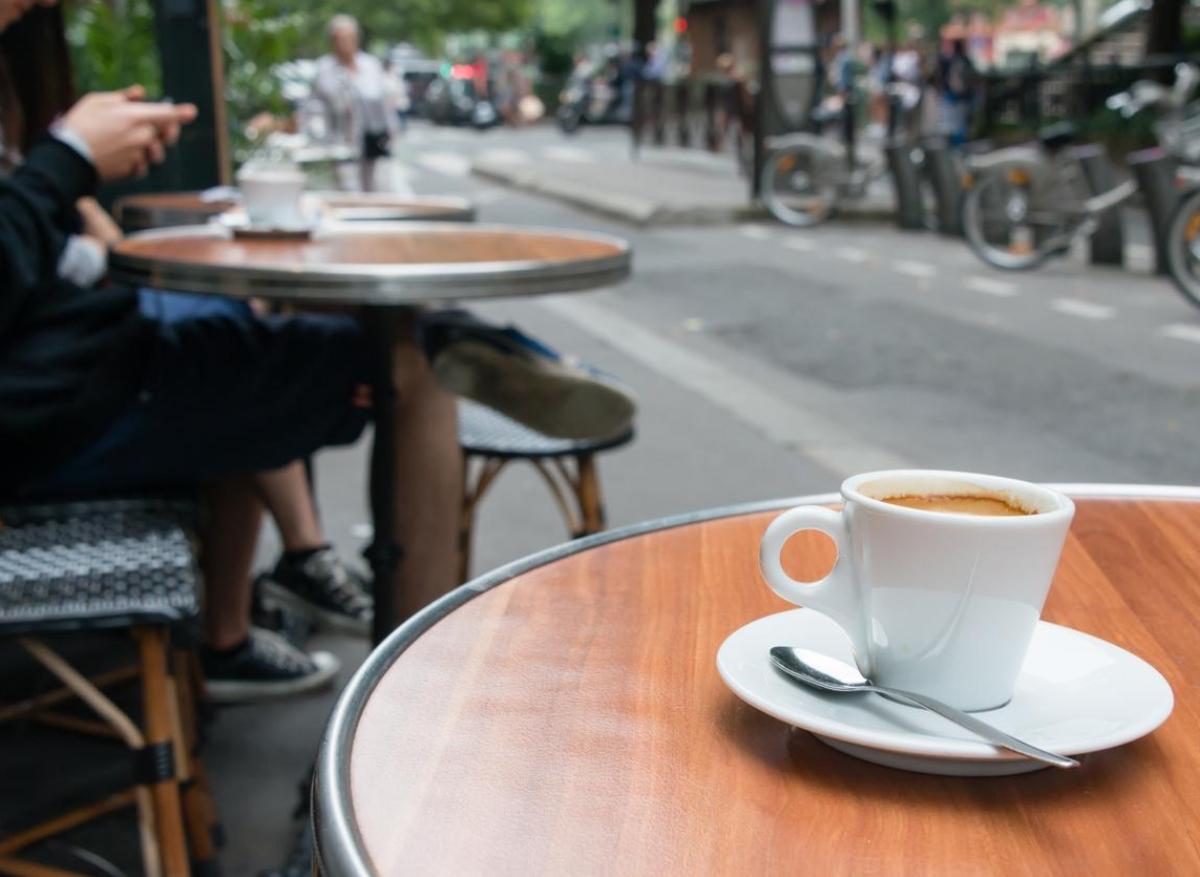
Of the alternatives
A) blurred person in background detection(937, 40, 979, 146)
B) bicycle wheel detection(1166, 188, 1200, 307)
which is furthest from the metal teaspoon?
blurred person in background detection(937, 40, 979, 146)

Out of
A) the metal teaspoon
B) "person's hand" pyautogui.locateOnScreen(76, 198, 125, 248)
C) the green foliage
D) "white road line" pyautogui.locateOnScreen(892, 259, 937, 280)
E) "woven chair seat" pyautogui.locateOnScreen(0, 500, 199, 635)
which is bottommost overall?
"white road line" pyautogui.locateOnScreen(892, 259, 937, 280)

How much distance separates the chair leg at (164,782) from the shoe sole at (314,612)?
1036 millimetres

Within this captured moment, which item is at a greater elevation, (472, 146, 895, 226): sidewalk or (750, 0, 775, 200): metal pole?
(750, 0, 775, 200): metal pole

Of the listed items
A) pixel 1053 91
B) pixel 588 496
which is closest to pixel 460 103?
pixel 1053 91

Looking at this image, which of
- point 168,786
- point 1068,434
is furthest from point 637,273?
point 168,786

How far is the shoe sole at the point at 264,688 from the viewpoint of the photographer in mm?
2898

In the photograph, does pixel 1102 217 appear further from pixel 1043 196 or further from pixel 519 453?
pixel 519 453

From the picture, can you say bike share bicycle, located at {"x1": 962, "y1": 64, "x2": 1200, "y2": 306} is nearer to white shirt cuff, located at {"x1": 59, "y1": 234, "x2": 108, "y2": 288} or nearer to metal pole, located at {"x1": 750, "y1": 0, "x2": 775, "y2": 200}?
metal pole, located at {"x1": 750, "y1": 0, "x2": 775, "y2": 200}

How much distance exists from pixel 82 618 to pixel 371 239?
3.33 ft

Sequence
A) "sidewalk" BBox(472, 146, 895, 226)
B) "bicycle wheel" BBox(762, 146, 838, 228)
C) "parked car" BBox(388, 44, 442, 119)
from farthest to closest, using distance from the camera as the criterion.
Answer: "parked car" BBox(388, 44, 442, 119) → "sidewalk" BBox(472, 146, 895, 226) → "bicycle wheel" BBox(762, 146, 838, 228)

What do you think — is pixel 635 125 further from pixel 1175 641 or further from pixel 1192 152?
pixel 1175 641

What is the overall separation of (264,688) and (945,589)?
2.35 m

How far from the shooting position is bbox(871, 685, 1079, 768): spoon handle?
715 mm

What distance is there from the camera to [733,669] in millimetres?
829
